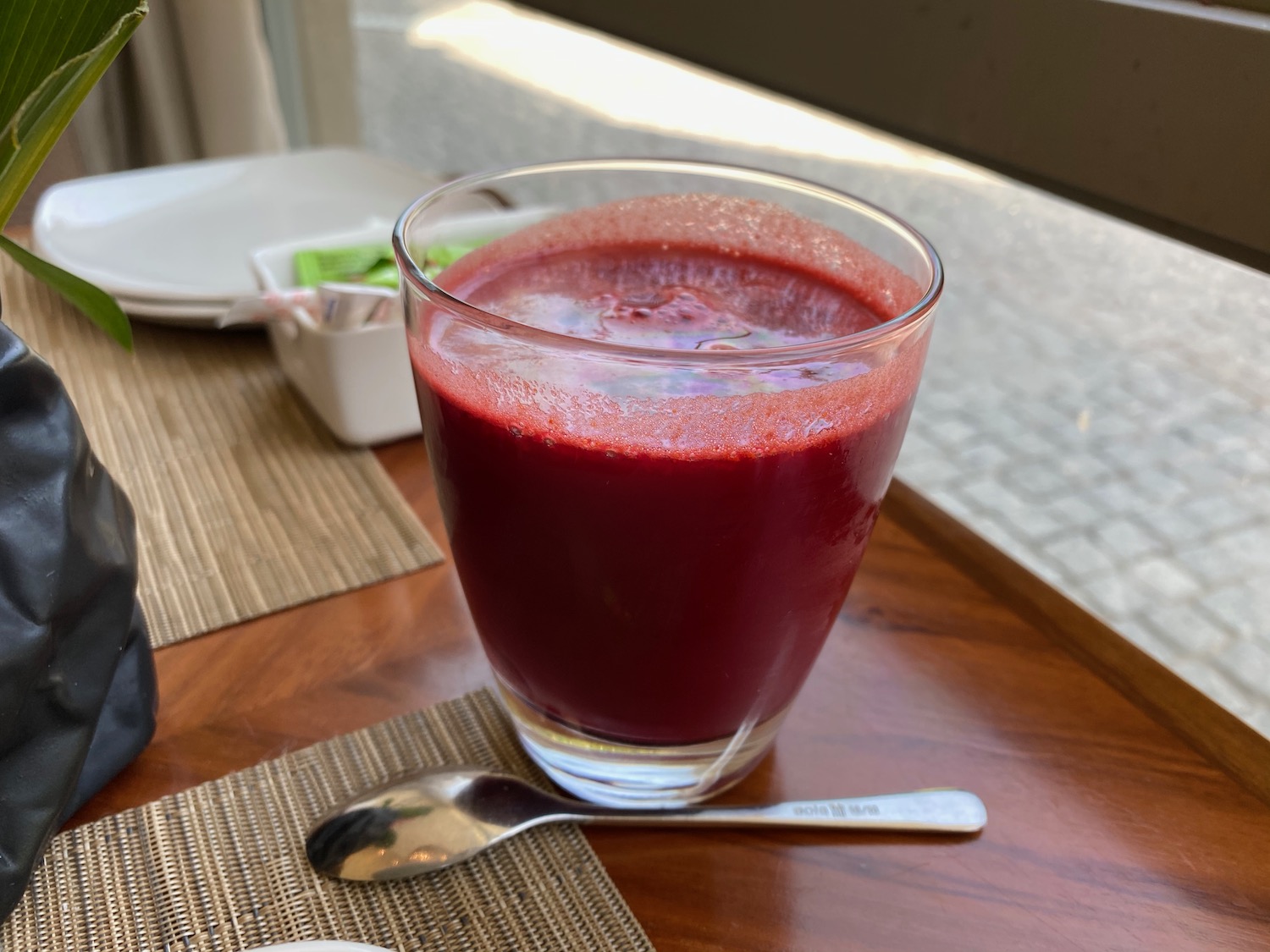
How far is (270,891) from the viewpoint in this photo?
0.45 metres

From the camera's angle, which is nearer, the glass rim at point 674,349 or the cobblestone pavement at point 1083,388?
the glass rim at point 674,349

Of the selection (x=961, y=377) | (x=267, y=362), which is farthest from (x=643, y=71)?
(x=267, y=362)

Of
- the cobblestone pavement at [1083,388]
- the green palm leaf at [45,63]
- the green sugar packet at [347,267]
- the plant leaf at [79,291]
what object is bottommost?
the cobblestone pavement at [1083,388]

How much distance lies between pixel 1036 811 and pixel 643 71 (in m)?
1.12

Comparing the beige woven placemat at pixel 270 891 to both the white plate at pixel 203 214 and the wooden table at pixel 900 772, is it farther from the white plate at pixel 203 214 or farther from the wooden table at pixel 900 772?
the white plate at pixel 203 214

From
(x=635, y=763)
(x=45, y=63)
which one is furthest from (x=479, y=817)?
(x=45, y=63)

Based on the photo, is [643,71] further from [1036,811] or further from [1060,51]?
[1036,811]

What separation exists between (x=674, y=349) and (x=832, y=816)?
25 centimetres

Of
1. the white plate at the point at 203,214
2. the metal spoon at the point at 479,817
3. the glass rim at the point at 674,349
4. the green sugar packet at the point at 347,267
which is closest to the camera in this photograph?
the glass rim at the point at 674,349

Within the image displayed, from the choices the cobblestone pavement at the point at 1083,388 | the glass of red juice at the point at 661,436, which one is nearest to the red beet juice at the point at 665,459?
the glass of red juice at the point at 661,436

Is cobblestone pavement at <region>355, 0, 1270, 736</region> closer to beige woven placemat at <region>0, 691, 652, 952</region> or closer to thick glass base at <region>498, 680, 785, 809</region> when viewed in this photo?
thick glass base at <region>498, 680, 785, 809</region>

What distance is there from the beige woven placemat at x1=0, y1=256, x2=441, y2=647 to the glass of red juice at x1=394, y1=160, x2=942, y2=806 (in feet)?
0.58

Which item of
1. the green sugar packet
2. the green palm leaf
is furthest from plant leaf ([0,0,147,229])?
the green sugar packet

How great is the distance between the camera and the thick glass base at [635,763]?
0.49 m
